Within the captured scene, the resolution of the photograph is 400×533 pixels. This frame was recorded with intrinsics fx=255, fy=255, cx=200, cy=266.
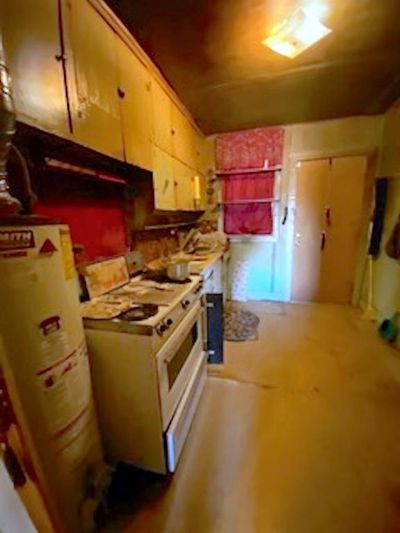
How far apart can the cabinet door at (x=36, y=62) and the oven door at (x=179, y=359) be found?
1043mm

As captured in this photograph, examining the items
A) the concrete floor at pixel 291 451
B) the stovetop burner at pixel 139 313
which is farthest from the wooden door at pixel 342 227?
the stovetop burner at pixel 139 313

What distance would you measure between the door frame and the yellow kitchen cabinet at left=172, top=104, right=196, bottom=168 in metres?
1.36

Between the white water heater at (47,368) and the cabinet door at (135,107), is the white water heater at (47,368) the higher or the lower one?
the lower one

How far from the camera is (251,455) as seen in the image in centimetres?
143

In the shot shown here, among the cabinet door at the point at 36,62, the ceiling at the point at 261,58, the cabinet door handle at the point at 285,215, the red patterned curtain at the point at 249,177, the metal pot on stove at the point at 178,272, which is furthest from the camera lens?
the cabinet door handle at the point at 285,215

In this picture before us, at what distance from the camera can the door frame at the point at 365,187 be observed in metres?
3.15

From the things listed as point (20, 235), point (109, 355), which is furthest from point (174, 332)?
point (20, 235)

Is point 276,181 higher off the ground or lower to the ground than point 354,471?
higher

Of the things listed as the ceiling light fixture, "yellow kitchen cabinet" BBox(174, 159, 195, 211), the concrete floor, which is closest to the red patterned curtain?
"yellow kitchen cabinet" BBox(174, 159, 195, 211)

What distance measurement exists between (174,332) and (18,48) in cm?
127

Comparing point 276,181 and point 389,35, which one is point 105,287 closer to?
point 389,35

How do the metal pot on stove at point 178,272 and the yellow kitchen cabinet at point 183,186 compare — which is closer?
the metal pot on stove at point 178,272

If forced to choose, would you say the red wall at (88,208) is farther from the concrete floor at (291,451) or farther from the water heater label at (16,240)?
the concrete floor at (291,451)

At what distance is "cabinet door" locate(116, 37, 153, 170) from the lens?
1500 millimetres
